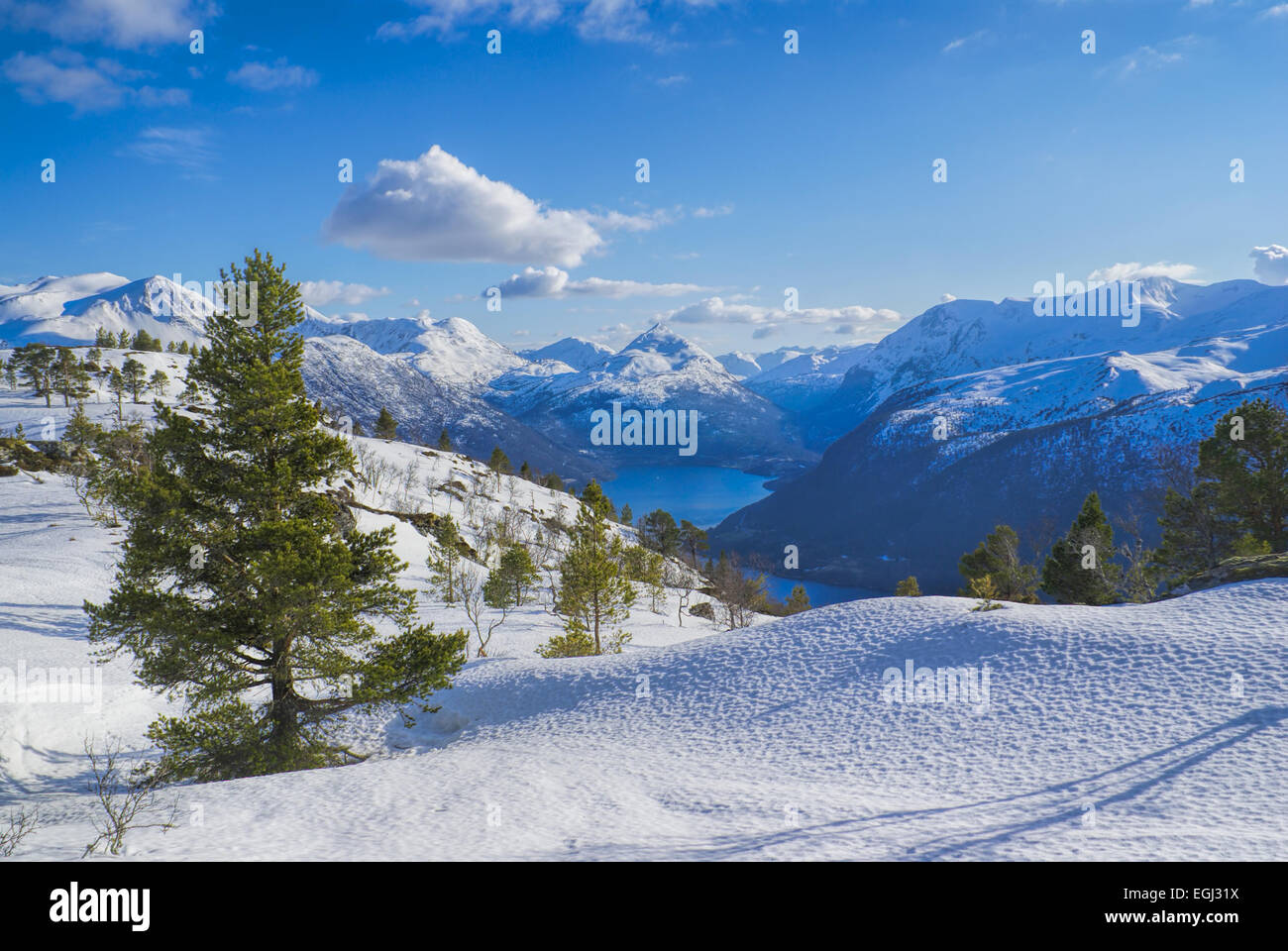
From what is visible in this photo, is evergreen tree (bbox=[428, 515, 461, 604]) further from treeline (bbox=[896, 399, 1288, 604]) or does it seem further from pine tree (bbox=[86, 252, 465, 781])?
treeline (bbox=[896, 399, 1288, 604])

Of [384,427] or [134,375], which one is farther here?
[384,427]

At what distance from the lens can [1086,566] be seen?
3091 cm

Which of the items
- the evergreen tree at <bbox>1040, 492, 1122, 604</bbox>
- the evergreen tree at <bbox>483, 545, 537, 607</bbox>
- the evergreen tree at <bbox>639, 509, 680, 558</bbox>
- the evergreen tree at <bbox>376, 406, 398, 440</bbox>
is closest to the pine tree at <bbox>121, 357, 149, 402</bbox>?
the evergreen tree at <bbox>376, 406, 398, 440</bbox>

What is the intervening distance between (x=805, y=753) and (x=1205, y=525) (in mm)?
29645

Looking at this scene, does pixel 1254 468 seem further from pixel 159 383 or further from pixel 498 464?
pixel 159 383

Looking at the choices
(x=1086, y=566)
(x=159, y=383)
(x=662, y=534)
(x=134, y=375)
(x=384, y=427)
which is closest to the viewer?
(x=1086, y=566)

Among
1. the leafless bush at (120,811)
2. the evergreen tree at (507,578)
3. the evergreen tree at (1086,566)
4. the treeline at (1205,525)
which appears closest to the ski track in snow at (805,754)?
the leafless bush at (120,811)

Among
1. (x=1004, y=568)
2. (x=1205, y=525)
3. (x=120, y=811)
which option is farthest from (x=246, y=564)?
(x=1004, y=568)

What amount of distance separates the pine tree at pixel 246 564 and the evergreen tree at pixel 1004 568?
39143 mm

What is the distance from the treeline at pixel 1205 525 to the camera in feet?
90.2

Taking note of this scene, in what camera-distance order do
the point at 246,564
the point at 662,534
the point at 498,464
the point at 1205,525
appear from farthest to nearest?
the point at 498,464, the point at 662,534, the point at 1205,525, the point at 246,564

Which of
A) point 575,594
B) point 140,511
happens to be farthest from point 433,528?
point 140,511
